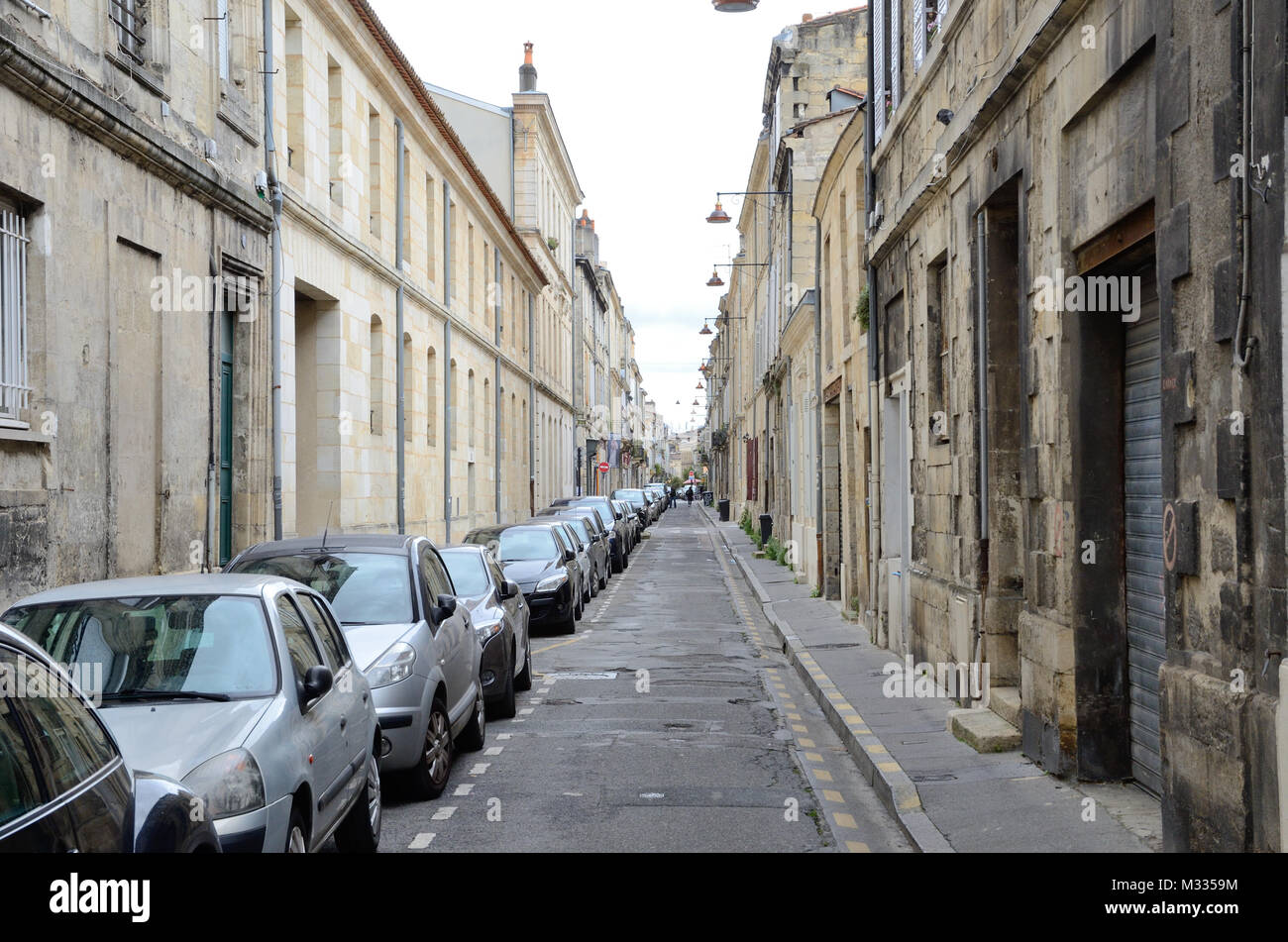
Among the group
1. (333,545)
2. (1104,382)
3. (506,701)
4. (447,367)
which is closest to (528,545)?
(506,701)

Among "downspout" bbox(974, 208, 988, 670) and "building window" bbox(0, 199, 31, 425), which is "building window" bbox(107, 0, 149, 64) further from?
"downspout" bbox(974, 208, 988, 670)

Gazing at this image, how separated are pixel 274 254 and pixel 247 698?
1195 centimetres

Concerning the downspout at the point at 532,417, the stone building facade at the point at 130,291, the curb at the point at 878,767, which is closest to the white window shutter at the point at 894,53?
the curb at the point at 878,767

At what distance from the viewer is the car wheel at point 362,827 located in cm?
663

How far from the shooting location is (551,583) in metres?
18.0

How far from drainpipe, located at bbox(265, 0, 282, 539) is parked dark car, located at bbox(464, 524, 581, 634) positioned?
2.77 m

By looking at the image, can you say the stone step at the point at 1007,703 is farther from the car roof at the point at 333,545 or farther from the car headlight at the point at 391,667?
the car roof at the point at 333,545

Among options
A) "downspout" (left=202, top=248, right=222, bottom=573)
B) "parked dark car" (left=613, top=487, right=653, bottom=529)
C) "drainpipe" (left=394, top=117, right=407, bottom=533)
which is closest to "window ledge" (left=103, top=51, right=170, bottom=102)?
"downspout" (left=202, top=248, right=222, bottom=573)

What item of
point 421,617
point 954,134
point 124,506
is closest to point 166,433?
point 124,506

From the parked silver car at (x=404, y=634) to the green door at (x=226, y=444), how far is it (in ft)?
20.4

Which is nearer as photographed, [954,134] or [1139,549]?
[1139,549]
